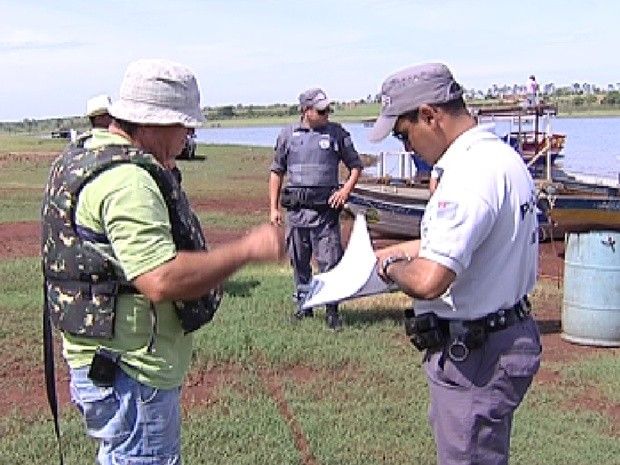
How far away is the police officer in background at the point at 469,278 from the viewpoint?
3021 mm

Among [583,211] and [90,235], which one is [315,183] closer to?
[90,235]

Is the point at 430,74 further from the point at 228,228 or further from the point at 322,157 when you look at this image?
the point at 228,228


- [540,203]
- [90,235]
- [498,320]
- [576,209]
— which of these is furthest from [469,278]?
[576,209]

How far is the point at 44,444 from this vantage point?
515cm

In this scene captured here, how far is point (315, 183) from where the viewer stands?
797 centimetres

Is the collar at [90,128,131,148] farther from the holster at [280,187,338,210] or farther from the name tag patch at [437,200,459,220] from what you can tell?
the holster at [280,187,338,210]

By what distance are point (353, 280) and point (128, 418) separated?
98 cm

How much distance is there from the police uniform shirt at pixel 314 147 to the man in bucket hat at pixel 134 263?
16.3 feet

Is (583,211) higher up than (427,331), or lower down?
lower down

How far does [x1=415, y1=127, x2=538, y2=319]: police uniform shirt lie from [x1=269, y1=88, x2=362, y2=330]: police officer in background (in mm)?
4712

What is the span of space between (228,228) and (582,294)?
9161 millimetres

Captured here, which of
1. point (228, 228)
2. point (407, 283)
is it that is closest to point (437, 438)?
point (407, 283)

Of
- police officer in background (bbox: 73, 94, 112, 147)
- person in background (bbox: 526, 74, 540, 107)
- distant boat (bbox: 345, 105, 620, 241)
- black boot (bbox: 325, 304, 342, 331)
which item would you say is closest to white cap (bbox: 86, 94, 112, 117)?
police officer in background (bbox: 73, 94, 112, 147)

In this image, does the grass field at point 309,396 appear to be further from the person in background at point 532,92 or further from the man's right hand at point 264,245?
the person in background at point 532,92
